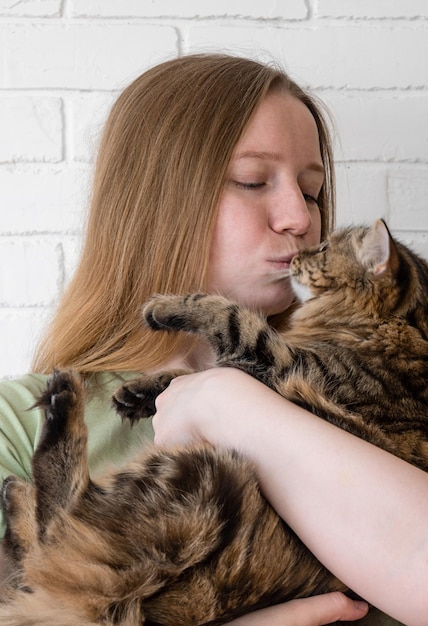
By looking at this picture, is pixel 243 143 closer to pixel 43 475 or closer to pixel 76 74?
pixel 76 74

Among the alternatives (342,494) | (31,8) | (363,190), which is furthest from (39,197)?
(342,494)

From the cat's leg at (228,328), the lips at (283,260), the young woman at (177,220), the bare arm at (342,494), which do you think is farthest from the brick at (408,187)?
the bare arm at (342,494)

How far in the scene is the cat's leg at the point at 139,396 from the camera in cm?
143

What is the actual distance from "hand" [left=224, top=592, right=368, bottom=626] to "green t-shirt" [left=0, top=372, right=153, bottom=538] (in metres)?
0.44

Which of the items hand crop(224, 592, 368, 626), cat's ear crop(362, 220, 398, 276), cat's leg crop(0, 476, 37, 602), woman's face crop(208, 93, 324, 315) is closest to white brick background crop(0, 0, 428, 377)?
woman's face crop(208, 93, 324, 315)

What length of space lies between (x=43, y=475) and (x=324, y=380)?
20.3 inches

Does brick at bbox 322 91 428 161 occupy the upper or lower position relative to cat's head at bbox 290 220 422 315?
upper

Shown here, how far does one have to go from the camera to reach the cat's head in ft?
4.73

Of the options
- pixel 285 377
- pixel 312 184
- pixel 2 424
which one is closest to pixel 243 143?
pixel 312 184

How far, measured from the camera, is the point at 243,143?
5.45 ft

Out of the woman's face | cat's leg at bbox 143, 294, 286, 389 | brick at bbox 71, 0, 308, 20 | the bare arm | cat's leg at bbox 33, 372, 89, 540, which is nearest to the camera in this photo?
the bare arm

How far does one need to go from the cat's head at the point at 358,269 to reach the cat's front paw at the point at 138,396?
1.29 ft

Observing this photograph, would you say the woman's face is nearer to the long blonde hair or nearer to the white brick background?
the long blonde hair

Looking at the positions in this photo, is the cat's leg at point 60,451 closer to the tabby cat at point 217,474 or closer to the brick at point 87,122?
the tabby cat at point 217,474
